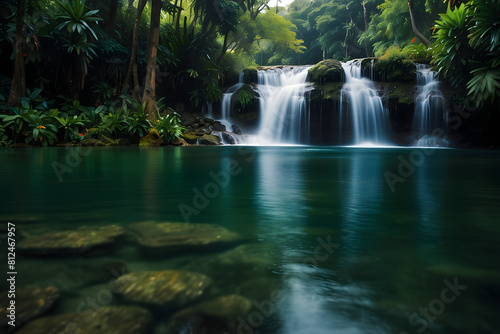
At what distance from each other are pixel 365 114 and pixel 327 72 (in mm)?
3295

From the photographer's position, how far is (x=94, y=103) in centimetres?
1623

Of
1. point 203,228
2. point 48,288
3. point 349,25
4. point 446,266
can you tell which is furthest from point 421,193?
point 349,25

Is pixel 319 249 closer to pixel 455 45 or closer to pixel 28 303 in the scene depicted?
pixel 28 303

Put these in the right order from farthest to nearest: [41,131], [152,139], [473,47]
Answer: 1. [152,139]
2. [473,47]
3. [41,131]

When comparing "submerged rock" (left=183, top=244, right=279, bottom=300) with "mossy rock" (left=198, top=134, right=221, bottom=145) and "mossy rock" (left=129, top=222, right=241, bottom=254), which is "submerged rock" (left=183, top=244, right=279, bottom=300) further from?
"mossy rock" (left=198, top=134, right=221, bottom=145)

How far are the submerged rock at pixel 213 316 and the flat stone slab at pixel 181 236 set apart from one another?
0.55m

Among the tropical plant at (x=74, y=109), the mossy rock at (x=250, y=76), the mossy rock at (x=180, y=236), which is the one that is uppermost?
the mossy rock at (x=250, y=76)

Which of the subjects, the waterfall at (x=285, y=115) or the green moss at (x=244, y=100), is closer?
the waterfall at (x=285, y=115)

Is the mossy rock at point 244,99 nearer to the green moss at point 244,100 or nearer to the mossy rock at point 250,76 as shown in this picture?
the green moss at point 244,100

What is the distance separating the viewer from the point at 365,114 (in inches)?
698

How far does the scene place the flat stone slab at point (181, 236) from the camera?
1.63 metres

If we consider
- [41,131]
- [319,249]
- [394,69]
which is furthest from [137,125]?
[394,69]

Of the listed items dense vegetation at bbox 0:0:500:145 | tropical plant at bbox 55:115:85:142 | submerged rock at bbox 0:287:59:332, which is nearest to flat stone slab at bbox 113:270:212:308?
submerged rock at bbox 0:287:59:332

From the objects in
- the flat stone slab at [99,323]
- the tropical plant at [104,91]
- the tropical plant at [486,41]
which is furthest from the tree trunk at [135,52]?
the flat stone slab at [99,323]
